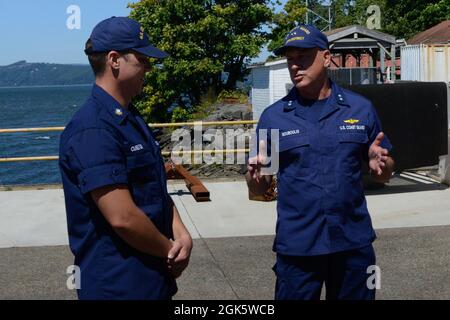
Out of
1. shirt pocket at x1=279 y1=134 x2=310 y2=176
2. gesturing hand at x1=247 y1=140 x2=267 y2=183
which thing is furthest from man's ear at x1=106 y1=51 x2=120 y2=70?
shirt pocket at x1=279 y1=134 x2=310 y2=176

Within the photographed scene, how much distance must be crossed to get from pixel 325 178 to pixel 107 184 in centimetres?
134

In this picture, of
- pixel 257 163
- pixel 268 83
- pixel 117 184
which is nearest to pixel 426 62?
pixel 268 83

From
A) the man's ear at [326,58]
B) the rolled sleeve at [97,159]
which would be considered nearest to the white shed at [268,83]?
the man's ear at [326,58]

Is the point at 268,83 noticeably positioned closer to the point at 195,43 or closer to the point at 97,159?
the point at 195,43

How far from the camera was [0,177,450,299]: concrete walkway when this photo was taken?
6355mm

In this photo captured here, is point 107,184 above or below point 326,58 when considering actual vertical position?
below

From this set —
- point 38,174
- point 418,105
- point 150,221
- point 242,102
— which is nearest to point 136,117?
point 150,221

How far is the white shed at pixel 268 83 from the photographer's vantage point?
26.4 m

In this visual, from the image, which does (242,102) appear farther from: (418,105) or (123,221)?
(123,221)

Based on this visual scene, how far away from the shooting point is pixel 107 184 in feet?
9.16

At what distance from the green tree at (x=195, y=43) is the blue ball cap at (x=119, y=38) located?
32.1 meters

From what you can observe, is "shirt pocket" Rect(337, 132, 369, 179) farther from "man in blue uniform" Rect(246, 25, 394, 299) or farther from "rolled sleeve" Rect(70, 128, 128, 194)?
"rolled sleeve" Rect(70, 128, 128, 194)

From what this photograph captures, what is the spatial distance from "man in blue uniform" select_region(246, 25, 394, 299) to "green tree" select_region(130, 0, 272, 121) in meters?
31.5

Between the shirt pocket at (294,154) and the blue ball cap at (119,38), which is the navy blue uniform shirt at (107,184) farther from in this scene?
the shirt pocket at (294,154)
